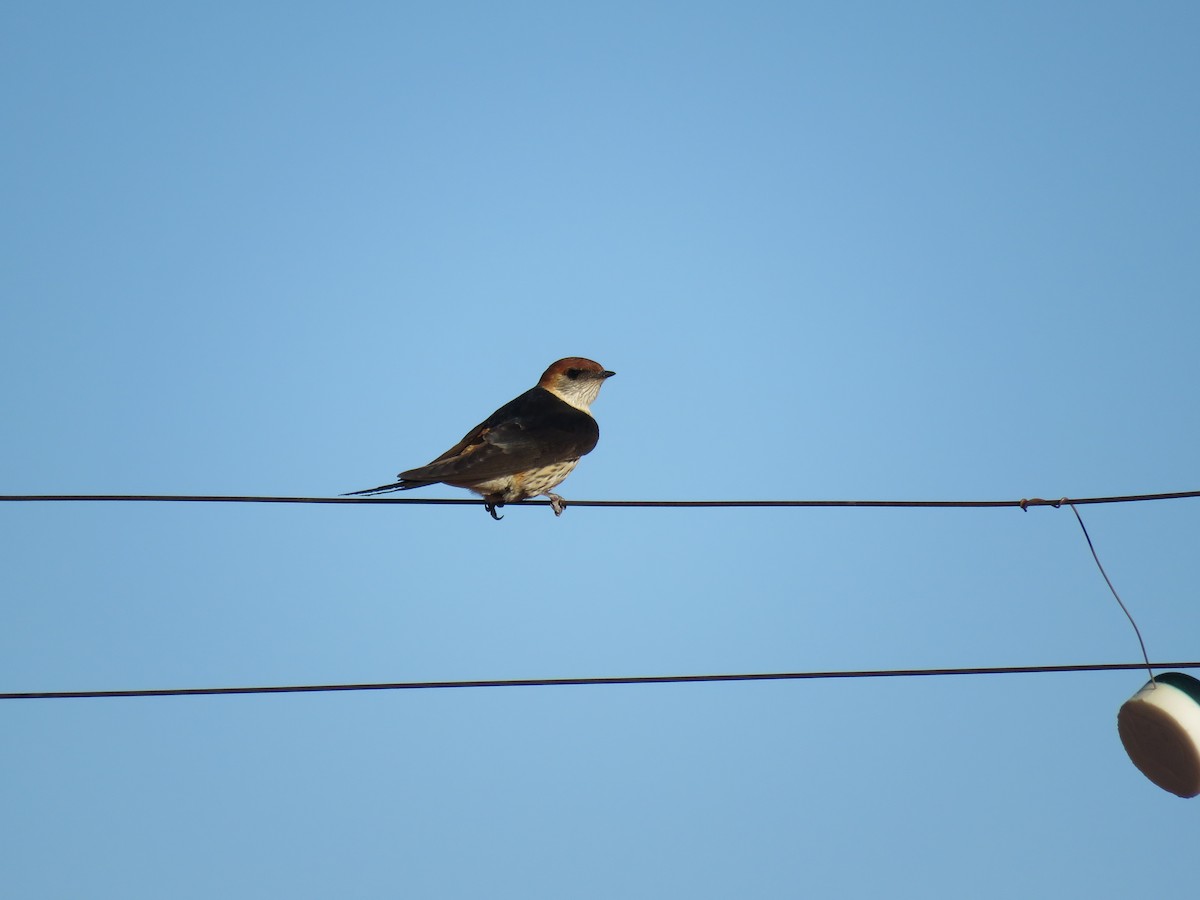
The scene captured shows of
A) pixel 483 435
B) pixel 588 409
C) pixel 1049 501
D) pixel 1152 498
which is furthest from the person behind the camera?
pixel 588 409

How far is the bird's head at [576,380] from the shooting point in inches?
420

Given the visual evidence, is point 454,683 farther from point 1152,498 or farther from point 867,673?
point 1152,498

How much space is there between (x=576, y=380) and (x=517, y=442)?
1.96 m

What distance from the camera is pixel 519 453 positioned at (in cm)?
869

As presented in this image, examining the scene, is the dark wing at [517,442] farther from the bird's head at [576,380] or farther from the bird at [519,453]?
the bird's head at [576,380]

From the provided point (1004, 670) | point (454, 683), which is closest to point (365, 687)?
point (454, 683)

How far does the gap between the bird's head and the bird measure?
0.12m

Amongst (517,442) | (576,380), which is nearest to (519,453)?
(517,442)

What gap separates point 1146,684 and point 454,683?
3226mm

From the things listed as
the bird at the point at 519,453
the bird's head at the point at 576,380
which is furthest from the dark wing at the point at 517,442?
the bird's head at the point at 576,380

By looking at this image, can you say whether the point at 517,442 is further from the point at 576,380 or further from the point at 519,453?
the point at 576,380

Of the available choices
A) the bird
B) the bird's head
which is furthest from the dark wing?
the bird's head

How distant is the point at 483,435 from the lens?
906 cm

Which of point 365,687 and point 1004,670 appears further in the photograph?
point 1004,670
